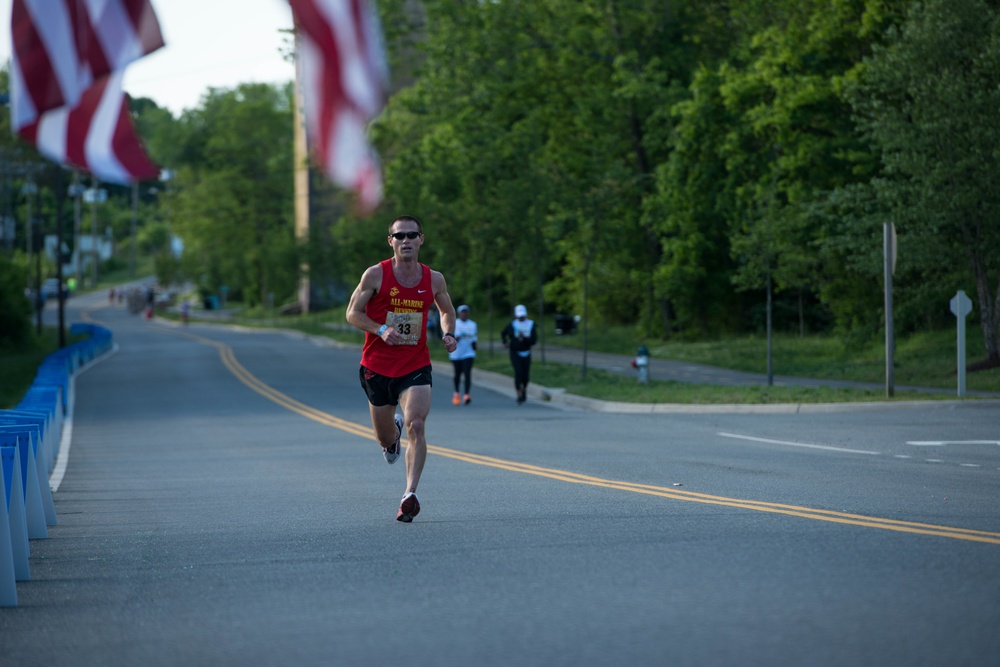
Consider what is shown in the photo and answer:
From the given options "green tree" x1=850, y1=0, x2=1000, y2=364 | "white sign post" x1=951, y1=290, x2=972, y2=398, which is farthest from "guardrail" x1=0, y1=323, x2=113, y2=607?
"green tree" x1=850, y1=0, x2=1000, y2=364

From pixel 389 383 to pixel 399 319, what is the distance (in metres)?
0.52

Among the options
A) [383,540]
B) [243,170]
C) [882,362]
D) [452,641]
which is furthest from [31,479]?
[243,170]

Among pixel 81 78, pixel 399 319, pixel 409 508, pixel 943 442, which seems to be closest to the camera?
pixel 81 78

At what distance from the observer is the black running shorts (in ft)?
33.3

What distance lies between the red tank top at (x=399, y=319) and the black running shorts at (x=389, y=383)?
0.04m

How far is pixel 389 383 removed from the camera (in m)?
10.2

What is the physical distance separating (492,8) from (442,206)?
25.3ft

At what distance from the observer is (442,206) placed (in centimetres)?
4550

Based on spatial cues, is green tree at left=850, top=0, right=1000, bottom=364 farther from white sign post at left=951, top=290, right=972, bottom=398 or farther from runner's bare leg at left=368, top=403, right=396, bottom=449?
runner's bare leg at left=368, top=403, right=396, bottom=449

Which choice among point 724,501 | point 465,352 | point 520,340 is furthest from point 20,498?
point 465,352

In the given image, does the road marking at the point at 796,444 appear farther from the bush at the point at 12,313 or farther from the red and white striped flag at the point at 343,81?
the bush at the point at 12,313

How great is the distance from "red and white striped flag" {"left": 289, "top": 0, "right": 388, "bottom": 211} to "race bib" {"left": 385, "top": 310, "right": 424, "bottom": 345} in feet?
15.8

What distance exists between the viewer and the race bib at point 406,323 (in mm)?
9992

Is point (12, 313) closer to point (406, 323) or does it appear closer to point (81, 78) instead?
point (406, 323)
